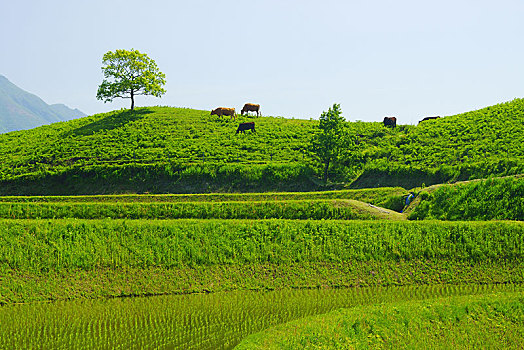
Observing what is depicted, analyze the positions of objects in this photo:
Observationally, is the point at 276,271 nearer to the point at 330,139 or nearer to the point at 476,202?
the point at 476,202

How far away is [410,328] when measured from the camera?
20422mm

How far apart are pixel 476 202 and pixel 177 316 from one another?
87.3ft

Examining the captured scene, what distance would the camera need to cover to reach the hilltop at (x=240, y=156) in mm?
59844

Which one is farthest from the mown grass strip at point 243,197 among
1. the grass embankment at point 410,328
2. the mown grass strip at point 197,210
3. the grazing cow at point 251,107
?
the grazing cow at point 251,107

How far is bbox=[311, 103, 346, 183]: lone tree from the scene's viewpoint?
2424 inches

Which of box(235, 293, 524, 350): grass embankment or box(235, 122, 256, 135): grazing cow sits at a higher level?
box(235, 122, 256, 135): grazing cow

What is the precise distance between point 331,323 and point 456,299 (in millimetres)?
7364

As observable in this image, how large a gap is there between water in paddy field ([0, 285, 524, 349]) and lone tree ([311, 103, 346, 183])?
3564 centimetres

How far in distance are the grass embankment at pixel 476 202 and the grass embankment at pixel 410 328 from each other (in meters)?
14.1

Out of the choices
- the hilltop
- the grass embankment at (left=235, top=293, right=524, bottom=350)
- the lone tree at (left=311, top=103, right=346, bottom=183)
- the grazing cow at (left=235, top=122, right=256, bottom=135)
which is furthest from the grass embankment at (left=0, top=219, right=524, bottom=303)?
the grazing cow at (left=235, top=122, right=256, bottom=135)

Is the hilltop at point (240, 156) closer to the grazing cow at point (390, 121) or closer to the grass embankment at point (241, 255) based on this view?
the grazing cow at point (390, 121)

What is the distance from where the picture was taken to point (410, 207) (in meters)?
41.0

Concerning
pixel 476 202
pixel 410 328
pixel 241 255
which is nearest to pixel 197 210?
pixel 241 255

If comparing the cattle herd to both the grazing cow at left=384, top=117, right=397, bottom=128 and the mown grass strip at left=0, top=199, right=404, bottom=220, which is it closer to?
the grazing cow at left=384, top=117, right=397, bottom=128
